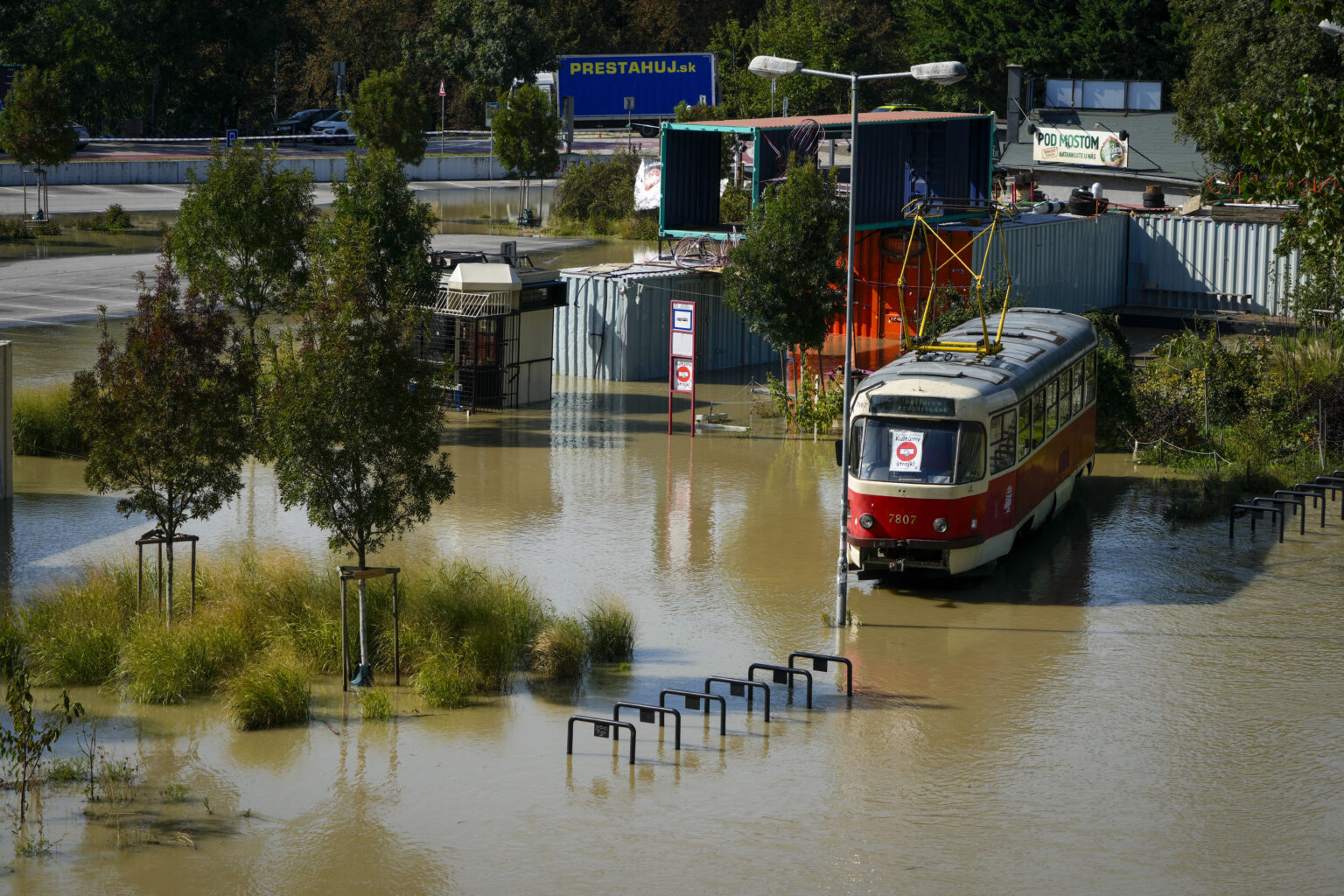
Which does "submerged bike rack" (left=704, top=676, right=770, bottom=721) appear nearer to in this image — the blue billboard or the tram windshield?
the tram windshield

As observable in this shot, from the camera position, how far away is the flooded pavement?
11.3 m

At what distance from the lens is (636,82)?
82.2m

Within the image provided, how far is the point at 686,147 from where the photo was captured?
35.2 metres

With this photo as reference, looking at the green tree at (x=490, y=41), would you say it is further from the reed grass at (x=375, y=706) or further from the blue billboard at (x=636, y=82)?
the reed grass at (x=375, y=706)

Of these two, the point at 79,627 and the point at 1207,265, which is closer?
the point at 79,627

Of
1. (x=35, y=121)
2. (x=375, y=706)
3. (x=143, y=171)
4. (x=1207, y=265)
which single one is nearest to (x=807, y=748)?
(x=375, y=706)

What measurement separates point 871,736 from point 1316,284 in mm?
20156

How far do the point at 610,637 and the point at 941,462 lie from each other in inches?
184

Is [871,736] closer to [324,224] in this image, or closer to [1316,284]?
[324,224]

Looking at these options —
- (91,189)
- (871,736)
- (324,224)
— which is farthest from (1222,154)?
(91,189)

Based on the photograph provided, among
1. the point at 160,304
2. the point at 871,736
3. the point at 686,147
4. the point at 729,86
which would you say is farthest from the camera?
the point at 729,86

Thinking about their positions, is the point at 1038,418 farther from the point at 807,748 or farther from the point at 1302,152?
the point at 807,748

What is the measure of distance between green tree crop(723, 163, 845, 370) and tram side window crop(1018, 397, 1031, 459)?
28.2 feet

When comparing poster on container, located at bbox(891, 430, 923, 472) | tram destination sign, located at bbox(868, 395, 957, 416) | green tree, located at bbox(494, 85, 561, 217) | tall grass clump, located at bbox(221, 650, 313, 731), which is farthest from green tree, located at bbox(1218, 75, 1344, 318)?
green tree, located at bbox(494, 85, 561, 217)
